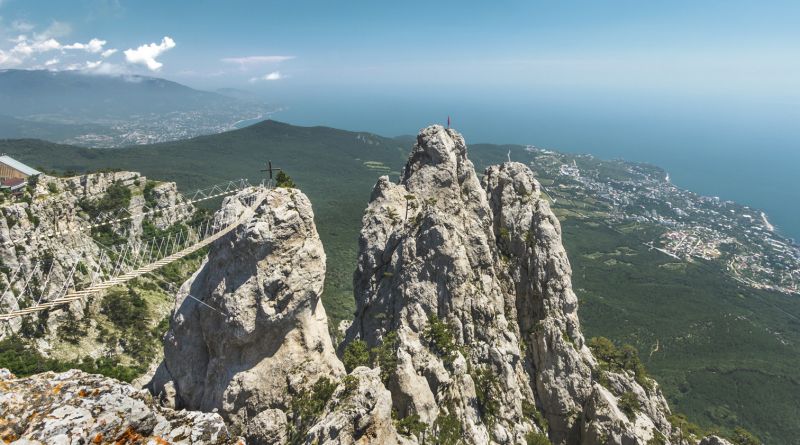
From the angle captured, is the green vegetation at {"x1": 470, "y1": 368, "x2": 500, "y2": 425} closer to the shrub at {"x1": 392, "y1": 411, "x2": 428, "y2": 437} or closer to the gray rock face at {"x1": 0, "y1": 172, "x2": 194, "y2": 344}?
the shrub at {"x1": 392, "y1": 411, "x2": 428, "y2": 437}

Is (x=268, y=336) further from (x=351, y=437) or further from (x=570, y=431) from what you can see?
(x=570, y=431)

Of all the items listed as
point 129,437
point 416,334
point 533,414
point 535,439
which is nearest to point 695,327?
point 533,414

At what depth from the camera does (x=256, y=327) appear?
24562mm

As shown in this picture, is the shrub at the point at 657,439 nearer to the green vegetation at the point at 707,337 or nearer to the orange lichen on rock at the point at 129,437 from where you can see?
the orange lichen on rock at the point at 129,437

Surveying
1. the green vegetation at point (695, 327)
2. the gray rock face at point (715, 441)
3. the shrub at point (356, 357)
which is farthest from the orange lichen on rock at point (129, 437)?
the green vegetation at point (695, 327)

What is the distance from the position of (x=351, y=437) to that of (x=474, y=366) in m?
18.3

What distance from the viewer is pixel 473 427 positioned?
30.6 m

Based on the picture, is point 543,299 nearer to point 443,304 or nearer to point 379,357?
point 443,304

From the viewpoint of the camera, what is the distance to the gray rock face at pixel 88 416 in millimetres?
13594

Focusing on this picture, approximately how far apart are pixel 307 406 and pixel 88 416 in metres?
12.2

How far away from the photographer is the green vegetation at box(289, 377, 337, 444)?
76.1 ft

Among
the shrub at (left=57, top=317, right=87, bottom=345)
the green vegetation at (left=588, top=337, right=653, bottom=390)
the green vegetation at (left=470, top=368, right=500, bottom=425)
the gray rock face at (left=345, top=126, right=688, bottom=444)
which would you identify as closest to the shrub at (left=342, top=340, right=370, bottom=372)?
the gray rock face at (left=345, top=126, right=688, bottom=444)

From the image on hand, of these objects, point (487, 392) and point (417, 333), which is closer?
point (487, 392)

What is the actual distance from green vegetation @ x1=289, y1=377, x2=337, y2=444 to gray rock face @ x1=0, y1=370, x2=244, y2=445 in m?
7.62
